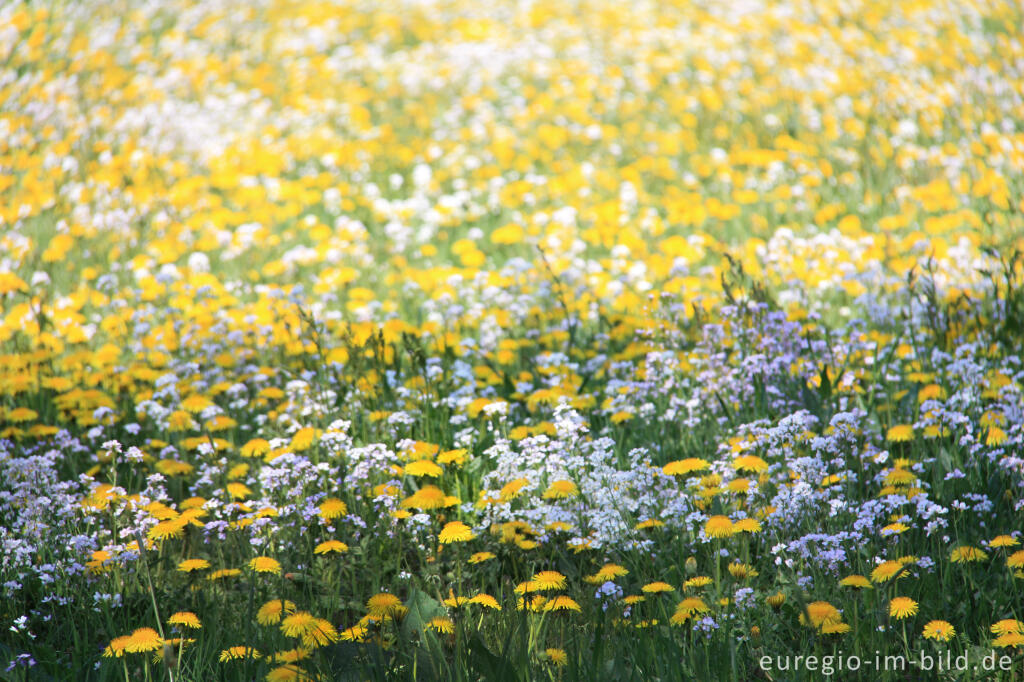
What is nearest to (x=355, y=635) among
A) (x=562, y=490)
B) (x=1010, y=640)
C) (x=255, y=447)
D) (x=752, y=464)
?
(x=562, y=490)

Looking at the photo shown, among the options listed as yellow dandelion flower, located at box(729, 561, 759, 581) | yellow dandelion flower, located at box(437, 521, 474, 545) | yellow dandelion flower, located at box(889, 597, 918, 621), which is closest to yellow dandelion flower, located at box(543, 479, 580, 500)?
yellow dandelion flower, located at box(437, 521, 474, 545)

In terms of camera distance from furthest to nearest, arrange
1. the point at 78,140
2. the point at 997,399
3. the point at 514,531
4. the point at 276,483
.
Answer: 1. the point at 78,140
2. the point at 997,399
3. the point at 276,483
4. the point at 514,531

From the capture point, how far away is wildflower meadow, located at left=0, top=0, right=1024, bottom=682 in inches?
106

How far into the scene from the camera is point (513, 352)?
5.00m

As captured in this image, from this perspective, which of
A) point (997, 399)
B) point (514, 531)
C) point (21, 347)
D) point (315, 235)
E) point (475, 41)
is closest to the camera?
point (514, 531)

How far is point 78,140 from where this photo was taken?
9531mm

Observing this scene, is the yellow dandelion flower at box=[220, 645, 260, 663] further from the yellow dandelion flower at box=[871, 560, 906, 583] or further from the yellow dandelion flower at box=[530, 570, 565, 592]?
the yellow dandelion flower at box=[871, 560, 906, 583]

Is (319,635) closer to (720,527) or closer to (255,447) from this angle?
(720,527)

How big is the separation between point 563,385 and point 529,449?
0.93 metres

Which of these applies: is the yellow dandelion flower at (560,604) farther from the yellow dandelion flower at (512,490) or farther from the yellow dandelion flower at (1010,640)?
the yellow dandelion flower at (1010,640)

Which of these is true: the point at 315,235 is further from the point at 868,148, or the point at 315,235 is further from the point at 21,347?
the point at 868,148

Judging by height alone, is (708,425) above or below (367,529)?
below

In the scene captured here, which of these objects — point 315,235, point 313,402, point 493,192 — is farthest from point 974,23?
point 313,402

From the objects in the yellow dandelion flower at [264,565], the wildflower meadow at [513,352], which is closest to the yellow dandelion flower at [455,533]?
the wildflower meadow at [513,352]
